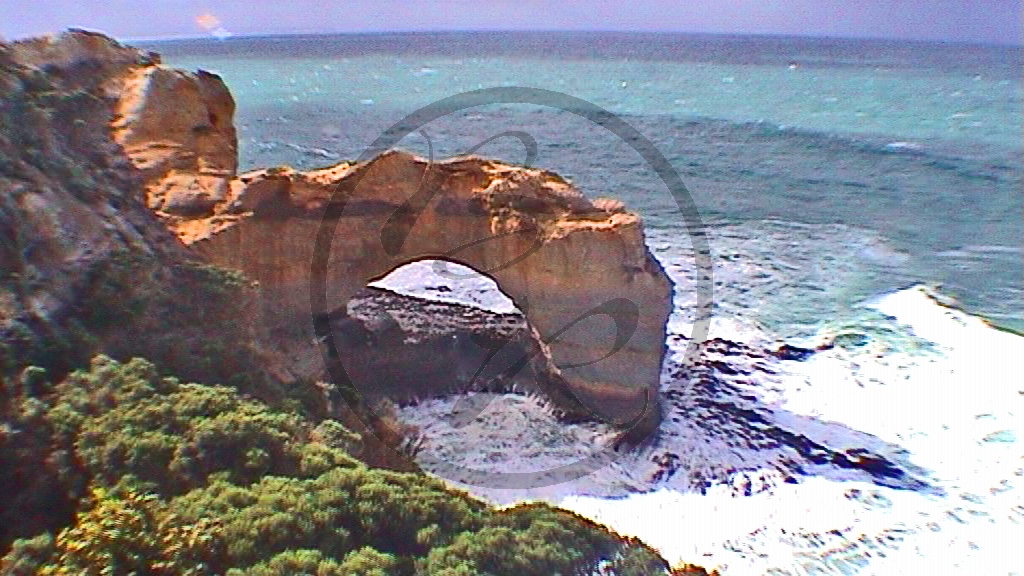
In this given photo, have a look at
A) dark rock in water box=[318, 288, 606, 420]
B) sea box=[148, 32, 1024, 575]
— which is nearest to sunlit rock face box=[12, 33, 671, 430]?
dark rock in water box=[318, 288, 606, 420]

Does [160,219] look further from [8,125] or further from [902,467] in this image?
[902,467]

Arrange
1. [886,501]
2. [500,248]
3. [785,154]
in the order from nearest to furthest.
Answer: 1. [886,501]
2. [500,248]
3. [785,154]

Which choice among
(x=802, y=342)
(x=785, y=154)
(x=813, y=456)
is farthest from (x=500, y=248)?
(x=785, y=154)

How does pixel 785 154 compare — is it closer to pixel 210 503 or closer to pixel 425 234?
pixel 425 234

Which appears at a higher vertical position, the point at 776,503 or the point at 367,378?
the point at 776,503

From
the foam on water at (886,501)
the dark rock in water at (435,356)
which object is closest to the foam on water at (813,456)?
the foam on water at (886,501)

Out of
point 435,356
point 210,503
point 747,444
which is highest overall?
point 210,503

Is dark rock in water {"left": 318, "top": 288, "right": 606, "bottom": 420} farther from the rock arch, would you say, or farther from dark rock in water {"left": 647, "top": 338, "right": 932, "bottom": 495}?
dark rock in water {"left": 647, "top": 338, "right": 932, "bottom": 495}

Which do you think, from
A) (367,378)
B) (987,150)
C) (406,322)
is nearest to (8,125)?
(367,378)
